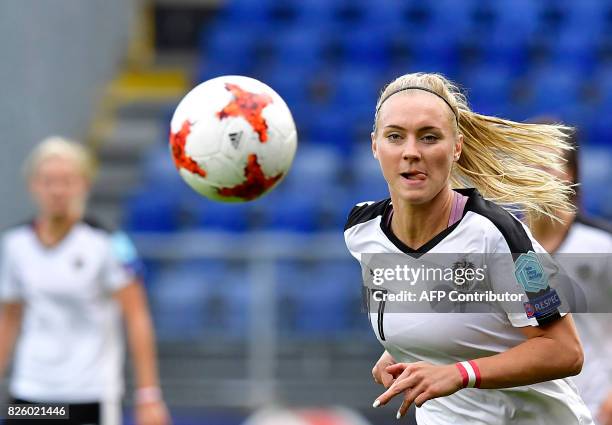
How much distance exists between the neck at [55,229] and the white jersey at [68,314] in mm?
29

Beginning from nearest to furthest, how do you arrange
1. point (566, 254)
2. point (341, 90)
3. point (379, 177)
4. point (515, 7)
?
point (566, 254) < point (379, 177) < point (341, 90) < point (515, 7)

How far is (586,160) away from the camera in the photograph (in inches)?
381

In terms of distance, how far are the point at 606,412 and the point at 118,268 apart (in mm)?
2488

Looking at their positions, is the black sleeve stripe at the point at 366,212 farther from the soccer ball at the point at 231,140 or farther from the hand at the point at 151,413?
the hand at the point at 151,413

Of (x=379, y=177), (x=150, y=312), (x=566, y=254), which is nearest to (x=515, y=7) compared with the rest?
(x=379, y=177)

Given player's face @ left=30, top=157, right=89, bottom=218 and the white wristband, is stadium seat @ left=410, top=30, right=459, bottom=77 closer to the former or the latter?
player's face @ left=30, top=157, right=89, bottom=218

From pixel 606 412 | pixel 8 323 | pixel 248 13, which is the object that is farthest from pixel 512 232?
Result: pixel 248 13

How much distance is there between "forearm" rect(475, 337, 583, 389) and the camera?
10.2 ft

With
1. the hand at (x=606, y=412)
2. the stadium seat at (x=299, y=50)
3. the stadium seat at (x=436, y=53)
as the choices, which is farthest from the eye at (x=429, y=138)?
the stadium seat at (x=299, y=50)

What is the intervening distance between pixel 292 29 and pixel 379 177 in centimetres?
326

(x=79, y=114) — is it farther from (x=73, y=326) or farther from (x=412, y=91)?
(x=412, y=91)

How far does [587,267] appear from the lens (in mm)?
4973

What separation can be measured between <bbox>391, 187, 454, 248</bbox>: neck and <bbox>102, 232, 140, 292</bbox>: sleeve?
2.53 m

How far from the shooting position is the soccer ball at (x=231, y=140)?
12.8 feet
